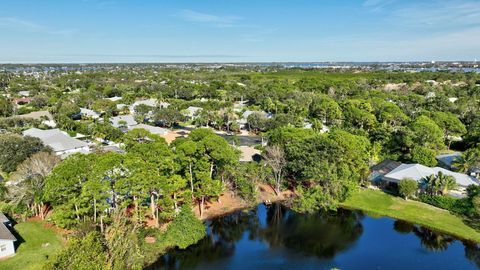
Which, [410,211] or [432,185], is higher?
[432,185]

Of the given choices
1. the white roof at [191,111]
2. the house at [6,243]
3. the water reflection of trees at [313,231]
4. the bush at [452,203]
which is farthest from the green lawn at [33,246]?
the white roof at [191,111]

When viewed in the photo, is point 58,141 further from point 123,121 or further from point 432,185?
point 432,185

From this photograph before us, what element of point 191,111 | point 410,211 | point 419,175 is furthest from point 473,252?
point 191,111

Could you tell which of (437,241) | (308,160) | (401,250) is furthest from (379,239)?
(308,160)

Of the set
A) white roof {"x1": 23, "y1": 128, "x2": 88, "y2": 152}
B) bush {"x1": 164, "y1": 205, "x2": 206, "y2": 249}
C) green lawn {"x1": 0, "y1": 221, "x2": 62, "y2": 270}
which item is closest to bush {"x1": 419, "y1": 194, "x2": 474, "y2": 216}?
bush {"x1": 164, "y1": 205, "x2": 206, "y2": 249}

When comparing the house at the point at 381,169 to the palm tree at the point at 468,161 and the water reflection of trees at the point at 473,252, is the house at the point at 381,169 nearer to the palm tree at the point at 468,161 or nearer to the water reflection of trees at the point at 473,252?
the palm tree at the point at 468,161
